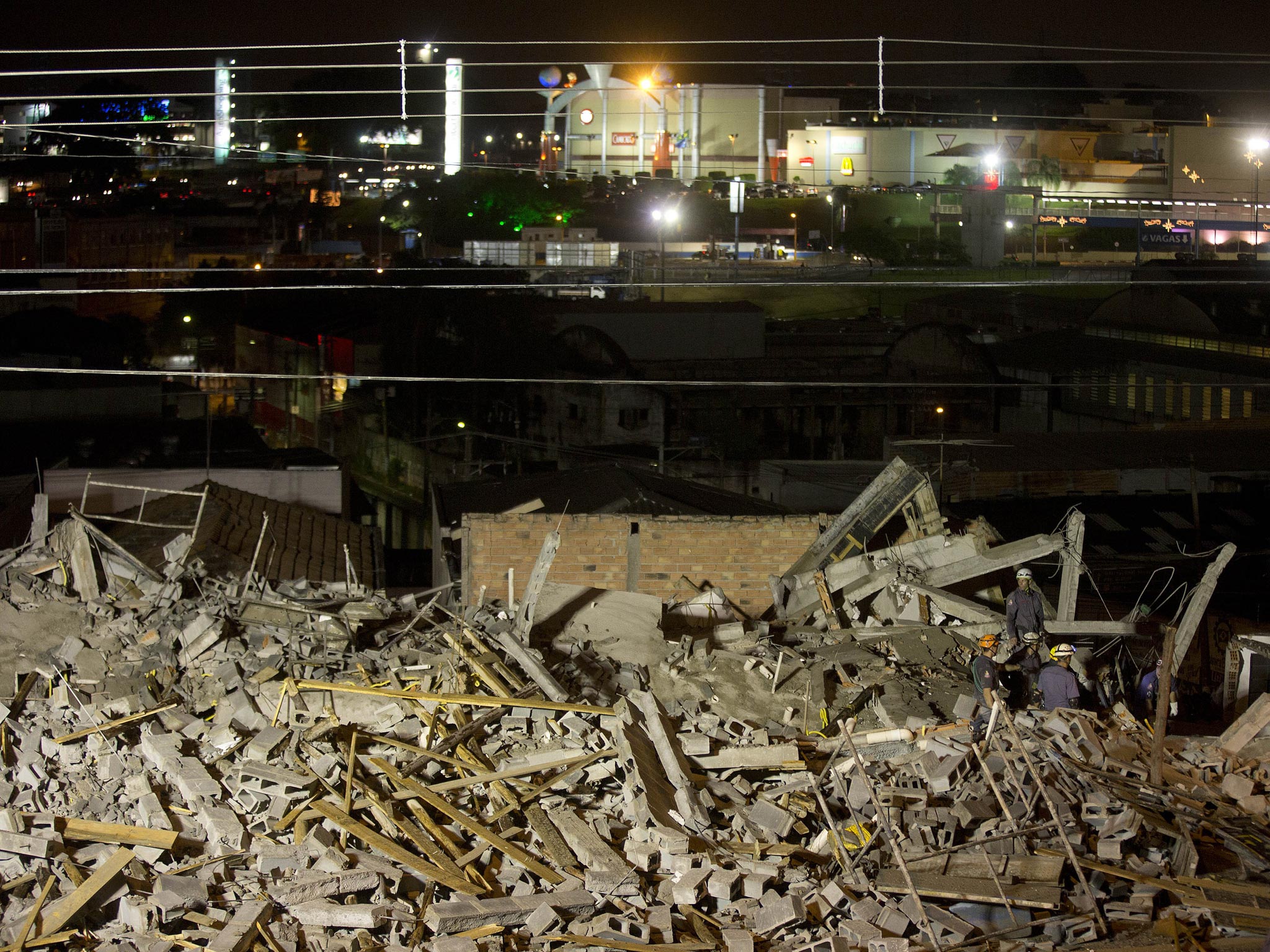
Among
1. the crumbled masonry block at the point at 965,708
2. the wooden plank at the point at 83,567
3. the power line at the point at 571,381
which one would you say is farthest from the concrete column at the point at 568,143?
the crumbled masonry block at the point at 965,708

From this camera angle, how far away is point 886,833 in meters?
5.96

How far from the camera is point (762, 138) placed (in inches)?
1977

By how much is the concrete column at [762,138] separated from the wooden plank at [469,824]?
145 ft

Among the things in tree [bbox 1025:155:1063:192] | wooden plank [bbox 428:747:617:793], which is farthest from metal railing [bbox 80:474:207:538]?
tree [bbox 1025:155:1063:192]

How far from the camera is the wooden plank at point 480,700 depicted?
713cm

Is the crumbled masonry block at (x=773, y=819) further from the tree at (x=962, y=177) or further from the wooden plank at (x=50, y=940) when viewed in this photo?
the tree at (x=962, y=177)

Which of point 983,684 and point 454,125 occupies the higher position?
point 454,125

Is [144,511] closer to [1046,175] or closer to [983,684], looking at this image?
[983,684]

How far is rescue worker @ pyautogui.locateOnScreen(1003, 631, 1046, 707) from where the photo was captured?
314 inches

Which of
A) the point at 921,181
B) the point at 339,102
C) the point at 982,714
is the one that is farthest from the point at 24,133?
the point at 982,714

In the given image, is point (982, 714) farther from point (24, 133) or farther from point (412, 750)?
point (24, 133)

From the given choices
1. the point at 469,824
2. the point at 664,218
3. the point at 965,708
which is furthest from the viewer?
the point at 664,218

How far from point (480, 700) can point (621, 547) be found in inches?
114

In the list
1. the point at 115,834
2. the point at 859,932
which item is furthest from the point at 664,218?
the point at 859,932
